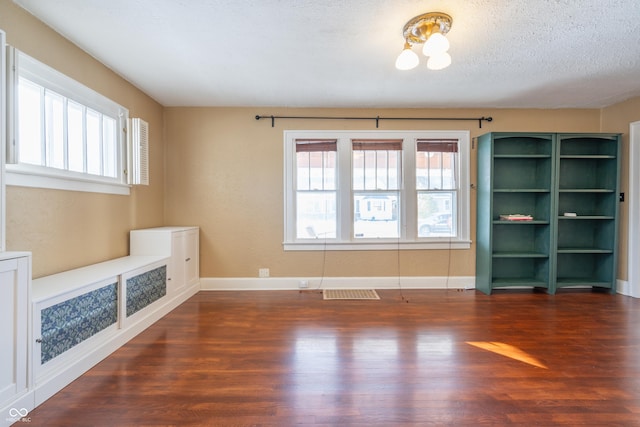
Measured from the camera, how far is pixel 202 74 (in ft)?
10.1

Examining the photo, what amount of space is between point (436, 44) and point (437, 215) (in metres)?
2.59

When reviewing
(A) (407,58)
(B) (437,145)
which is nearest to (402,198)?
(B) (437,145)

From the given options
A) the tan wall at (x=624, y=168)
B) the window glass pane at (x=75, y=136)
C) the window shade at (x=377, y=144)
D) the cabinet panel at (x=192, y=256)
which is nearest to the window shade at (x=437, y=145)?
the window shade at (x=377, y=144)

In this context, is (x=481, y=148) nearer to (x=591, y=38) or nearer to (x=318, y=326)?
(x=591, y=38)

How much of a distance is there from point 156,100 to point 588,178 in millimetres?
5991

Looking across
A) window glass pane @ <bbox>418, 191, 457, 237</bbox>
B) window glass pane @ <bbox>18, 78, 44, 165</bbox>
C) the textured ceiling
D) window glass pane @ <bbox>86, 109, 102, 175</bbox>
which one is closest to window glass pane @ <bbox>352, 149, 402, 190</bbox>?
window glass pane @ <bbox>418, 191, 457, 237</bbox>

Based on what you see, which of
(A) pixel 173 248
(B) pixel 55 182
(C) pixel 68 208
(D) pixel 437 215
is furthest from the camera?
(D) pixel 437 215

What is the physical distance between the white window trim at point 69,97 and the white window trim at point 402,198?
188 cm

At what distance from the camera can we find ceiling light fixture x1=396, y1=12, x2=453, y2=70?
2.04 m

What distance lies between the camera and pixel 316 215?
413 centimetres

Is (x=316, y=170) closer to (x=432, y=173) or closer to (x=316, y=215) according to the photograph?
(x=316, y=215)

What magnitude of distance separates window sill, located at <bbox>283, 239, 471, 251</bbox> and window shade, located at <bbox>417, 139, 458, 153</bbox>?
4.16 ft

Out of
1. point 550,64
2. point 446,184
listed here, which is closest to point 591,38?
point 550,64

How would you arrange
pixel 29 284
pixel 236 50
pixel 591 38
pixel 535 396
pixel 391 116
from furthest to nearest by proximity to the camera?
pixel 391 116 → pixel 236 50 → pixel 591 38 → pixel 535 396 → pixel 29 284
